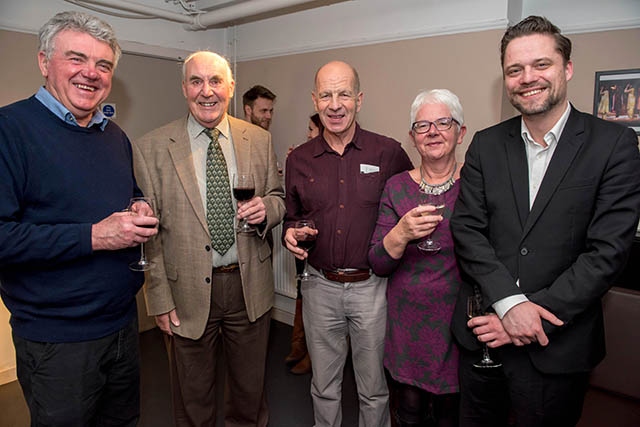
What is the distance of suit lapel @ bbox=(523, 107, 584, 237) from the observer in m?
1.54

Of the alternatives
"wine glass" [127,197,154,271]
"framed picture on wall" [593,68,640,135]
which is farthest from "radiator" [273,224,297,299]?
"framed picture on wall" [593,68,640,135]

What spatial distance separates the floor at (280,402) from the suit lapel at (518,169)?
52.9 inches

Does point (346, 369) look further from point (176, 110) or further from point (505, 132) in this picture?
point (176, 110)

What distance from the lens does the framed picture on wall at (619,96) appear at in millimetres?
2715

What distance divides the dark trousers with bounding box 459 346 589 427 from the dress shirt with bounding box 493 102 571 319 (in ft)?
0.63

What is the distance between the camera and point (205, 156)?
226 centimetres

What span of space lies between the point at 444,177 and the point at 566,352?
2.72ft

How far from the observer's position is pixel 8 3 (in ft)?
10.6

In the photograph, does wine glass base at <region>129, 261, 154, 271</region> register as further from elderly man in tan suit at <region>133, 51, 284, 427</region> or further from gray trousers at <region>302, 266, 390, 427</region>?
gray trousers at <region>302, 266, 390, 427</region>

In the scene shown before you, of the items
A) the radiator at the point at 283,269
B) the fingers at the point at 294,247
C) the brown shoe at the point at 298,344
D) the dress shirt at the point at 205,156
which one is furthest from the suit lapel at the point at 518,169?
the radiator at the point at 283,269

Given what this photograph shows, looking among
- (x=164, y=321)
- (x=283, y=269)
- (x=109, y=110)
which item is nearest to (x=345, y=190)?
(x=164, y=321)

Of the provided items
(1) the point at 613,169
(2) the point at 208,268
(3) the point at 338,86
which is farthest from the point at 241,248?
(1) the point at 613,169

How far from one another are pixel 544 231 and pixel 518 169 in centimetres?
24

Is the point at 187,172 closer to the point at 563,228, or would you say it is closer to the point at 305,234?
the point at 305,234
